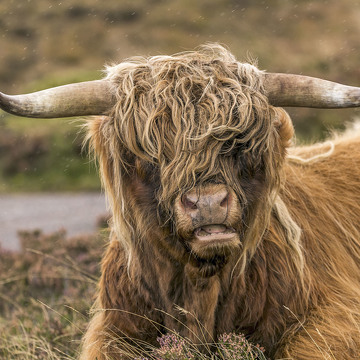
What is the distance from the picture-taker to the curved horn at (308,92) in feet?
11.2

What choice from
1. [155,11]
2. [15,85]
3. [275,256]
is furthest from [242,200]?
[155,11]

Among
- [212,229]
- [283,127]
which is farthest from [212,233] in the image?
[283,127]

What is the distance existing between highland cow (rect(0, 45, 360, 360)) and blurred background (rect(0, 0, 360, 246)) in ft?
39.5

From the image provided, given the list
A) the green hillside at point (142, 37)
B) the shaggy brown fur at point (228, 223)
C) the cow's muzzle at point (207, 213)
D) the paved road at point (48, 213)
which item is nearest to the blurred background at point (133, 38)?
the green hillside at point (142, 37)

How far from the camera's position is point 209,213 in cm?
309

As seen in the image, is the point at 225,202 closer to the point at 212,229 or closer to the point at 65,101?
the point at 212,229

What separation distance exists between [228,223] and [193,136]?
1.51ft

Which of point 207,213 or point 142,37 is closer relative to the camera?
point 207,213

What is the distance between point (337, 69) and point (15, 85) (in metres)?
11.7

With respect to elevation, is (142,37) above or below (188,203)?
above

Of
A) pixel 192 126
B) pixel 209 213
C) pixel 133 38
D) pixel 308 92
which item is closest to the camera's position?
pixel 209 213

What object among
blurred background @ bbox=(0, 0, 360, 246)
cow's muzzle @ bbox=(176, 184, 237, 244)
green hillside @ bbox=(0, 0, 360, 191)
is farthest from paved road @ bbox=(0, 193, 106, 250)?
cow's muzzle @ bbox=(176, 184, 237, 244)

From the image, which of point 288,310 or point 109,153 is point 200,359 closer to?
point 288,310

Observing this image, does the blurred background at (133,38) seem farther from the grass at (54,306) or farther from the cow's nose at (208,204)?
the cow's nose at (208,204)
